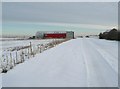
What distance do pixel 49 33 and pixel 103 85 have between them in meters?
129

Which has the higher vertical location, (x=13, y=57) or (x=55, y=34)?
(x=55, y=34)

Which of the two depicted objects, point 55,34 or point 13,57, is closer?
point 13,57

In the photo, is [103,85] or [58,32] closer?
[103,85]

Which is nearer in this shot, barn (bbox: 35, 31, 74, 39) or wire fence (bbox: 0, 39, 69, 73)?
wire fence (bbox: 0, 39, 69, 73)

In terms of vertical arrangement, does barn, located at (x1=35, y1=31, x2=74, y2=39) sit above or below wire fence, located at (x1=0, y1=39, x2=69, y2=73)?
above

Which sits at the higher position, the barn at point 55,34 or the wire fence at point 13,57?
the barn at point 55,34

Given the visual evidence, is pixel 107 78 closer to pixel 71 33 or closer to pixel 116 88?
pixel 116 88

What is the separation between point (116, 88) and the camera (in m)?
7.29

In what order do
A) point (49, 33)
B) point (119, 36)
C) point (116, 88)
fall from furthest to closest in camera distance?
point (49, 33) → point (119, 36) → point (116, 88)

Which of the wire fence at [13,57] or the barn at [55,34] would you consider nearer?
the wire fence at [13,57]

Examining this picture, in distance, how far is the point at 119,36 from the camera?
57625 mm

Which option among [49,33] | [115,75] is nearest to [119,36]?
[115,75]

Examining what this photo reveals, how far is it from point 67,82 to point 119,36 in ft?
170

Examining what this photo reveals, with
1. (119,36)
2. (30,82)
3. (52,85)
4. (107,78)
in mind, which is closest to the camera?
(52,85)
